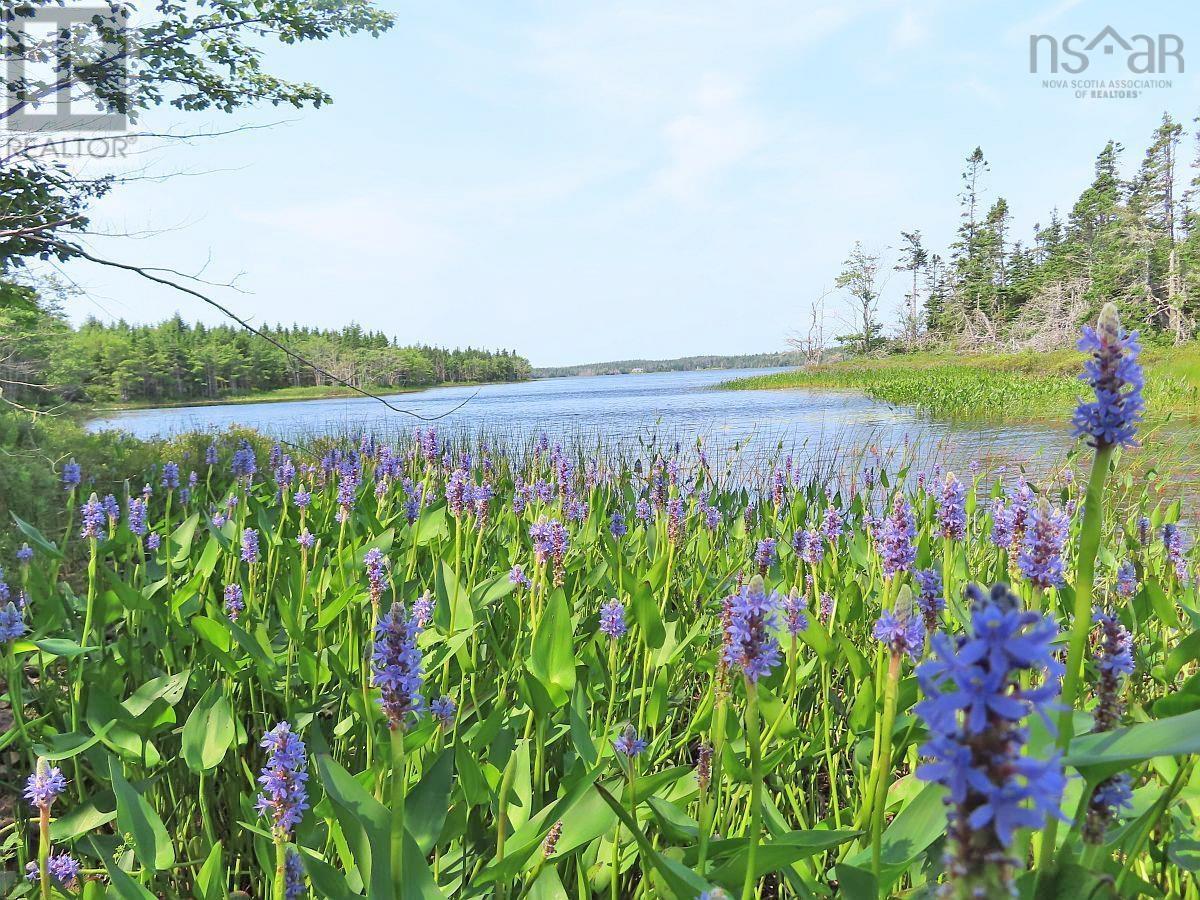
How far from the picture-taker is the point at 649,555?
301 centimetres

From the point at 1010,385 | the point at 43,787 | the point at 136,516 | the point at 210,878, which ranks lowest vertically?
the point at 210,878

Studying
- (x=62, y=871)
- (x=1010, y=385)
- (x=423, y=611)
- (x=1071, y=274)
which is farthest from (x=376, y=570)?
(x=1071, y=274)

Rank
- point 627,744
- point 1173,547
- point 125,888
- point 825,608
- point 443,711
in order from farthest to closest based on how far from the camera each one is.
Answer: point 1173,547 < point 825,608 < point 443,711 < point 627,744 < point 125,888

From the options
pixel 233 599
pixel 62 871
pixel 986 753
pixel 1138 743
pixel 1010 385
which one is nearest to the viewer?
pixel 986 753

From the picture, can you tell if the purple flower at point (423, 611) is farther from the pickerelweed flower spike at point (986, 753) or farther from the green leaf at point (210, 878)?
the pickerelweed flower spike at point (986, 753)

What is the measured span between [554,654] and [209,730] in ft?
2.40

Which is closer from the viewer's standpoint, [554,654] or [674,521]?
[554,654]

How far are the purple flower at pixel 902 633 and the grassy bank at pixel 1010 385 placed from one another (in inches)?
224

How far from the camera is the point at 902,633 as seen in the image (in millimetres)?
1038

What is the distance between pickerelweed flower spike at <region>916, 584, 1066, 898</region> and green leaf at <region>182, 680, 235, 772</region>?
4.80 feet

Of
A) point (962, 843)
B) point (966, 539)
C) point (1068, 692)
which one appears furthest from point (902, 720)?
point (966, 539)

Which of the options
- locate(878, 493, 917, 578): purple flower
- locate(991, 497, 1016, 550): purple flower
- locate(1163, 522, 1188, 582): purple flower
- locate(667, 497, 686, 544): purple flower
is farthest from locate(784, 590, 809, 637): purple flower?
locate(1163, 522, 1188, 582): purple flower

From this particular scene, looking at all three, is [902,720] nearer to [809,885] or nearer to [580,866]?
[809,885]

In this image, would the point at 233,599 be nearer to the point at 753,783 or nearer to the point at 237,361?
the point at 753,783
